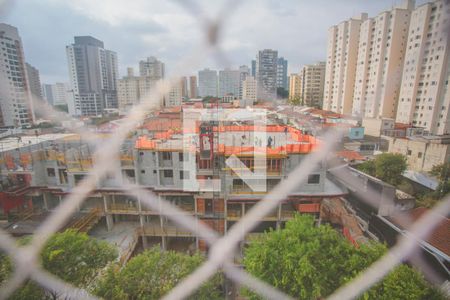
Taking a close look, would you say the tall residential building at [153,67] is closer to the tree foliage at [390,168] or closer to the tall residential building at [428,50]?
the tall residential building at [428,50]

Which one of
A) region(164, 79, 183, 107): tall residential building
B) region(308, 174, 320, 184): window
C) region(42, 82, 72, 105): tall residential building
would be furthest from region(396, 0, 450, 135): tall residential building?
region(308, 174, 320, 184): window

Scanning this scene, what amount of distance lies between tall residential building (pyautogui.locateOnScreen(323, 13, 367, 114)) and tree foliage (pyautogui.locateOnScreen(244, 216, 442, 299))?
1.27m

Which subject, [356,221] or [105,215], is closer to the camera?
[356,221]

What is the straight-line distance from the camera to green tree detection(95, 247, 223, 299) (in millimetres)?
1571

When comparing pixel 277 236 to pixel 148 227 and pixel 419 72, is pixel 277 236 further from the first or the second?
pixel 148 227

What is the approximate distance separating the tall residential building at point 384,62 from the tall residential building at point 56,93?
1014 mm

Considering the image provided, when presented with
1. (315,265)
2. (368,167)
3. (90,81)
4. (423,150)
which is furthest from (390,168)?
(90,81)

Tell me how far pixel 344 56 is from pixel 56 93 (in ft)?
4.43

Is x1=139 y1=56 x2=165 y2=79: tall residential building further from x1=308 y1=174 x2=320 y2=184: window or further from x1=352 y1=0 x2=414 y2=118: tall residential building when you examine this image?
x1=308 y1=174 x2=320 y2=184: window

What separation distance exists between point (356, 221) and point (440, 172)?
5.91 ft

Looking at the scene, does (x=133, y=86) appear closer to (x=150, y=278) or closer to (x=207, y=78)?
(x=207, y=78)

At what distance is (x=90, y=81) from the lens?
115 centimetres

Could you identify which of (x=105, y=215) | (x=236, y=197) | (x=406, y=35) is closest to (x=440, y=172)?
(x=236, y=197)

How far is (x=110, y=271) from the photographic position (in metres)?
1.64
